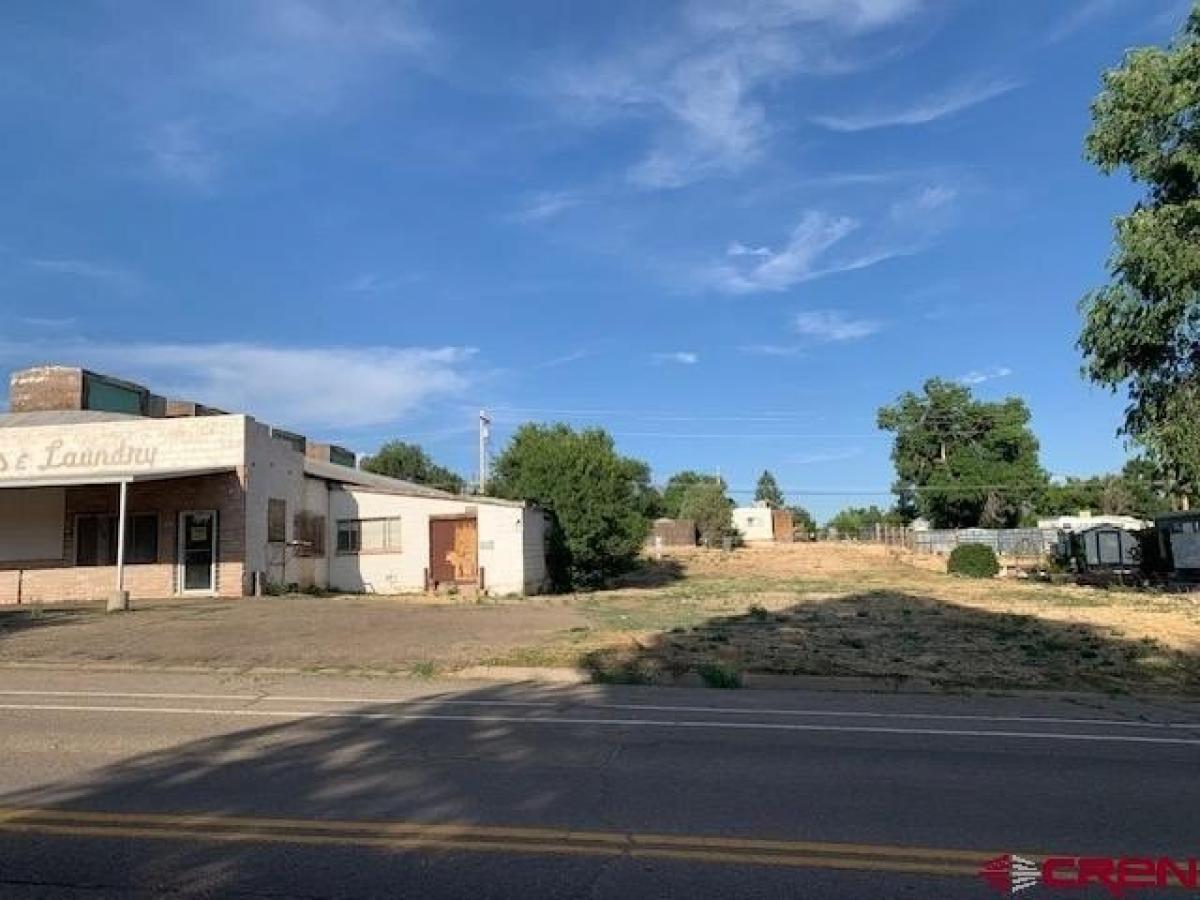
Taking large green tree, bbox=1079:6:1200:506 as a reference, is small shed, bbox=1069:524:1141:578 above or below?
below

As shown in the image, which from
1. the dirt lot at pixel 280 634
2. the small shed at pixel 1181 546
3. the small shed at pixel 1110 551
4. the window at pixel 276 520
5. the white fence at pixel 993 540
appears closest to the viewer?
the dirt lot at pixel 280 634

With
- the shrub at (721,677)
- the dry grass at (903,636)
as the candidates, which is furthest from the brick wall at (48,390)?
the shrub at (721,677)

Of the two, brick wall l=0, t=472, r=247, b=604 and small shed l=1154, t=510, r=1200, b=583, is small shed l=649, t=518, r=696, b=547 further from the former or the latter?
brick wall l=0, t=472, r=247, b=604

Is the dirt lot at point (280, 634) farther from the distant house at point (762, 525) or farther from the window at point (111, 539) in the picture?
the distant house at point (762, 525)

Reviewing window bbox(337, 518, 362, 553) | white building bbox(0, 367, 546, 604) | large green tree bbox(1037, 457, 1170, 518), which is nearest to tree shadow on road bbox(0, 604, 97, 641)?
white building bbox(0, 367, 546, 604)

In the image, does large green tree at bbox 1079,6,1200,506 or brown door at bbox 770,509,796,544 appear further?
brown door at bbox 770,509,796,544

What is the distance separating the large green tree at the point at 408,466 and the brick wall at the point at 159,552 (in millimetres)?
49798

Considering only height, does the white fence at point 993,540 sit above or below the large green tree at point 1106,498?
below

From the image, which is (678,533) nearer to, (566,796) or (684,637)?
(684,637)

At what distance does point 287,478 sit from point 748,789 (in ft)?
81.5

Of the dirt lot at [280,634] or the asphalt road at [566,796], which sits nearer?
the asphalt road at [566,796]

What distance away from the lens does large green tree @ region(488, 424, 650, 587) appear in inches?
1473

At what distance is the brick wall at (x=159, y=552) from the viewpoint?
26391 mm

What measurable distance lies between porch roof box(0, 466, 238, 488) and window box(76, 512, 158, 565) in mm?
1750
